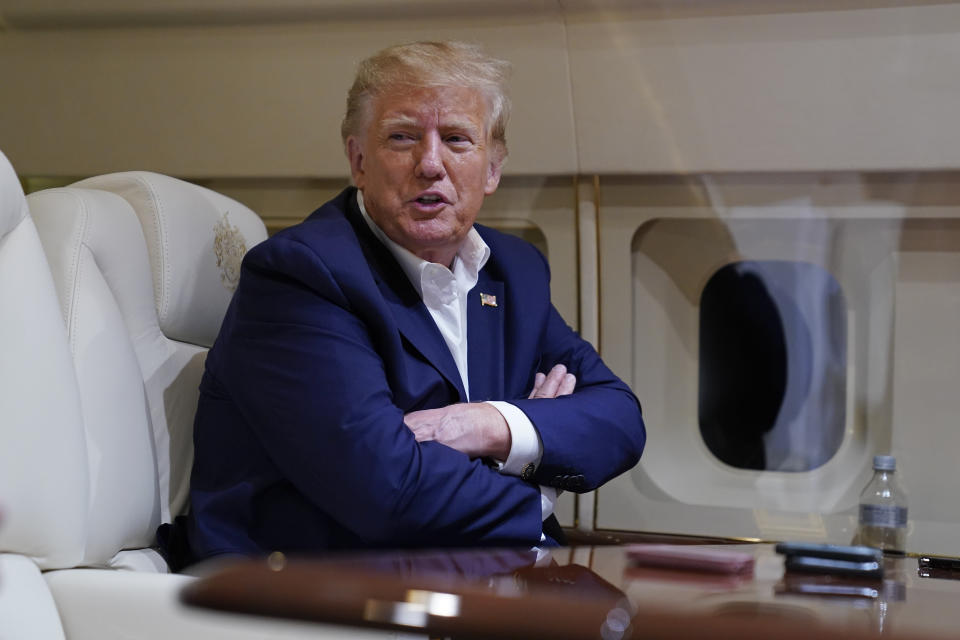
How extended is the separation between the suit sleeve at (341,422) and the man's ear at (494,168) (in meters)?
0.48

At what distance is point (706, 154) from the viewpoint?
2678 mm

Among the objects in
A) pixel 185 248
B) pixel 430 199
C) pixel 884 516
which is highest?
pixel 430 199

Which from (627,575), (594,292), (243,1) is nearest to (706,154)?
(594,292)

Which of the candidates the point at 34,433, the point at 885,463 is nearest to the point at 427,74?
the point at 34,433

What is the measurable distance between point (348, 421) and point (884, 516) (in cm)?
158

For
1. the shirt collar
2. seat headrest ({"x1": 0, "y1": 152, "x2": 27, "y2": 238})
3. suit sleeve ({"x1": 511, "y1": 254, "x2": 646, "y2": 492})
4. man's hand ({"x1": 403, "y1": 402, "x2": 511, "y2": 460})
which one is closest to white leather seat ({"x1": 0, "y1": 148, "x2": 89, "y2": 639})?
seat headrest ({"x1": 0, "y1": 152, "x2": 27, "y2": 238})

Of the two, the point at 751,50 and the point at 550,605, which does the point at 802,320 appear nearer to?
the point at 751,50

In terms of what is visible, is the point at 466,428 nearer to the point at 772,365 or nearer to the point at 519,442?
the point at 519,442

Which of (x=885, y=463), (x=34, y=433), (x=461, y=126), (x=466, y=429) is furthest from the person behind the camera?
(x=885, y=463)

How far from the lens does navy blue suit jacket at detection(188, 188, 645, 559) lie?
1.75m

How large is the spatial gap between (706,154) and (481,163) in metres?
0.76

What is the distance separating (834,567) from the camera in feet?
3.99

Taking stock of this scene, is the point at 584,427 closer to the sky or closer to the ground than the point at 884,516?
closer to the sky

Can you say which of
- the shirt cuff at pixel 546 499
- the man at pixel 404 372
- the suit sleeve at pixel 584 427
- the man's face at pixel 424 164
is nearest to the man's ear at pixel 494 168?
the man at pixel 404 372
